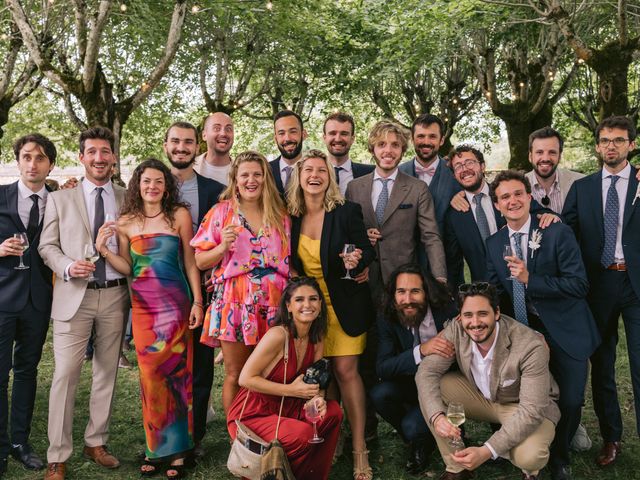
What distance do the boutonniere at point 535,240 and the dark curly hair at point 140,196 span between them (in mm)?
2701

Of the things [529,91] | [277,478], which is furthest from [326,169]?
[529,91]

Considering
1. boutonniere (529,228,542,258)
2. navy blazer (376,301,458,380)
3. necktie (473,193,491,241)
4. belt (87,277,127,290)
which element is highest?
necktie (473,193,491,241)

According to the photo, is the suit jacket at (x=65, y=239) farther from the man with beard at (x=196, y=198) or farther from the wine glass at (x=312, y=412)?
the wine glass at (x=312, y=412)

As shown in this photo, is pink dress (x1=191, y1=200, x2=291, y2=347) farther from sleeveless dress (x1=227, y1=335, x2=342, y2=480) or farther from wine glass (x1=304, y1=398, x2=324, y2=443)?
wine glass (x1=304, y1=398, x2=324, y2=443)

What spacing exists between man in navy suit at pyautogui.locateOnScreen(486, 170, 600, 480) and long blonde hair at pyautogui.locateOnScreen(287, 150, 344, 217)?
1.26 metres

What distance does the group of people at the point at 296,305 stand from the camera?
4.38 meters

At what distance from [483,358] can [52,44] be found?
11888mm

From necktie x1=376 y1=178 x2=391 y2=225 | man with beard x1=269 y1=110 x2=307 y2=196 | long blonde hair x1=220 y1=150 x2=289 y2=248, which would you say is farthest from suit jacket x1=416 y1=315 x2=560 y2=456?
man with beard x1=269 y1=110 x2=307 y2=196

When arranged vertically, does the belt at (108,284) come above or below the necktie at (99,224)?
below

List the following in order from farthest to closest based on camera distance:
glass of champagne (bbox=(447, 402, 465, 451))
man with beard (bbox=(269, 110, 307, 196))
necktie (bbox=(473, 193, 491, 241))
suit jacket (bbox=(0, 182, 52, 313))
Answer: man with beard (bbox=(269, 110, 307, 196)) < necktie (bbox=(473, 193, 491, 241)) < suit jacket (bbox=(0, 182, 52, 313)) < glass of champagne (bbox=(447, 402, 465, 451))

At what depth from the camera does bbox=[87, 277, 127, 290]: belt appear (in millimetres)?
4688

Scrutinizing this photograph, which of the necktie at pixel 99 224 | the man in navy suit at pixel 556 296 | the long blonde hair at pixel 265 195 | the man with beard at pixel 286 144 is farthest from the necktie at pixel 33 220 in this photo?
the man in navy suit at pixel 556 296

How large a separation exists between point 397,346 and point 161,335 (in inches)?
74.5

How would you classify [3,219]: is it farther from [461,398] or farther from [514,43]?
[514,43]
